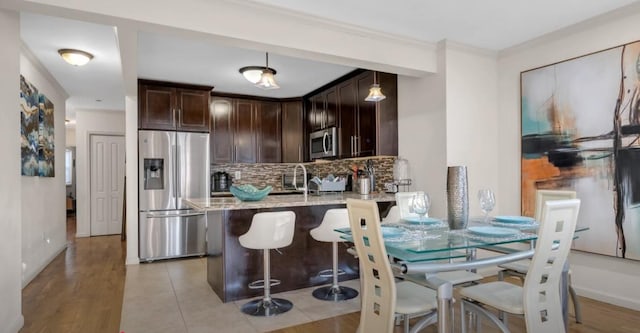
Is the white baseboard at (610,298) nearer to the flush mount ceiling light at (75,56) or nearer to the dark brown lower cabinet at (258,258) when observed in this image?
the dark brown lower cabinet at (258,258)

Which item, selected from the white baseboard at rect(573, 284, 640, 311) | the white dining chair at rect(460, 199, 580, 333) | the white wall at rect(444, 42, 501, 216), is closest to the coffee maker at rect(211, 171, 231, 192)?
the white wall at rect(444, 42, 501, 216)

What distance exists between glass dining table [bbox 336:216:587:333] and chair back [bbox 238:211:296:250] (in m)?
0.78

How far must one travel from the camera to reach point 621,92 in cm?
311

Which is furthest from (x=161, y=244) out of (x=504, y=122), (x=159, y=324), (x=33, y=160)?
(x=504, y=122)

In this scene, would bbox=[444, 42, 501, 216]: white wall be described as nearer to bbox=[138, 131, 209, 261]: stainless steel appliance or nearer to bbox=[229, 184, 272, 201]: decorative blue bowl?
bbox=[229, 184, 272, 201]: decorative blue bowl

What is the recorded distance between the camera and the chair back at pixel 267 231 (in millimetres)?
2932

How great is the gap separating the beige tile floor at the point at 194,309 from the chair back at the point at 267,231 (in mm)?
580

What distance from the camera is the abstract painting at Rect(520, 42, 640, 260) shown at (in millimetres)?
3051

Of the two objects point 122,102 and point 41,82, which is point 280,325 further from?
point 122,102

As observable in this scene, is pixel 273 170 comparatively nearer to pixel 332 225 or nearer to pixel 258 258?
pixel 258 258

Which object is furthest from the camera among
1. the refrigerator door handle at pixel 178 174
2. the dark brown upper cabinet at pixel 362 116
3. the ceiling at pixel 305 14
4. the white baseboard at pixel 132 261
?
the refrigerator door handle at pixel 178 174

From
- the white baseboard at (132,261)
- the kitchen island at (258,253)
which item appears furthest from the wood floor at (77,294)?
the kitchen island at (258,253)

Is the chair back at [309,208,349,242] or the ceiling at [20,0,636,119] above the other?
the ceiling at [20,0,636,119]

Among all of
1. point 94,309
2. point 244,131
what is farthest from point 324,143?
point 94,309
